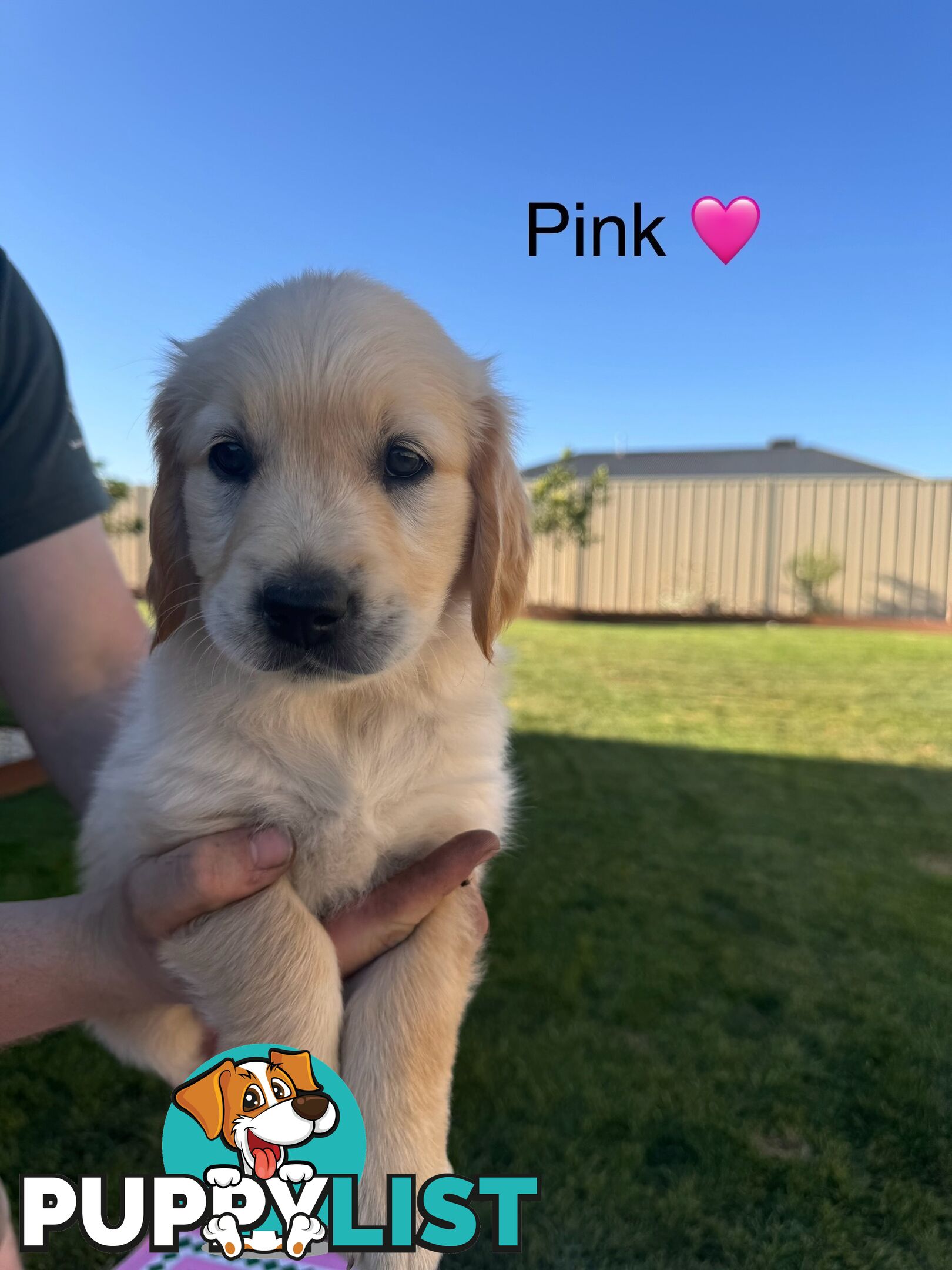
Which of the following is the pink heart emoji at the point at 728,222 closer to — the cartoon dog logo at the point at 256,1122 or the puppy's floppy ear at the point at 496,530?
the puppy's floppy ear at the point at 496,530

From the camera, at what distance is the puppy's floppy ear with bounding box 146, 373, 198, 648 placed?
1.62 metres

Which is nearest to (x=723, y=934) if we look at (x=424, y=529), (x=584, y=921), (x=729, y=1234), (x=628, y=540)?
(x=584, y=921)

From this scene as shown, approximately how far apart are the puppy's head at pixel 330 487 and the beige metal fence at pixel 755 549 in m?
13.9

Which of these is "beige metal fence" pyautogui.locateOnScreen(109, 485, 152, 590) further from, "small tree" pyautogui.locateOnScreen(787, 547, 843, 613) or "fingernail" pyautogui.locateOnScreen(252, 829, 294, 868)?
"small tree" pyautogui.locateOnScreen(787, 547, 843, 613)

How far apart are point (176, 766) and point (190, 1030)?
0.73m

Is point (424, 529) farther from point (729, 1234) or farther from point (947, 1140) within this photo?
point (947, 1140)

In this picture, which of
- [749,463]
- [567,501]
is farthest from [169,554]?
[749,463]

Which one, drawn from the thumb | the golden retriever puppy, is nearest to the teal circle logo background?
the golden retriever puppy

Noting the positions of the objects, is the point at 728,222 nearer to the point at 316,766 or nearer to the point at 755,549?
the point at 316,766

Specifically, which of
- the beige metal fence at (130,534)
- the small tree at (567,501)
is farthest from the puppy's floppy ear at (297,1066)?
the small tree at (567,501)

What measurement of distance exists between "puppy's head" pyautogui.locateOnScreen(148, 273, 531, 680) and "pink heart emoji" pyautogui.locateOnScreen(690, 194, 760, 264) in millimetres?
1734

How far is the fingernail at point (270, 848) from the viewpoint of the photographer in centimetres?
144

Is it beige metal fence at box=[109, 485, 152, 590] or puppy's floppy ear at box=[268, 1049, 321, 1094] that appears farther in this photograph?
beige metal fence at box=[109, 485, 152, 590]

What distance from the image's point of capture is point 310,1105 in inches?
46.8
